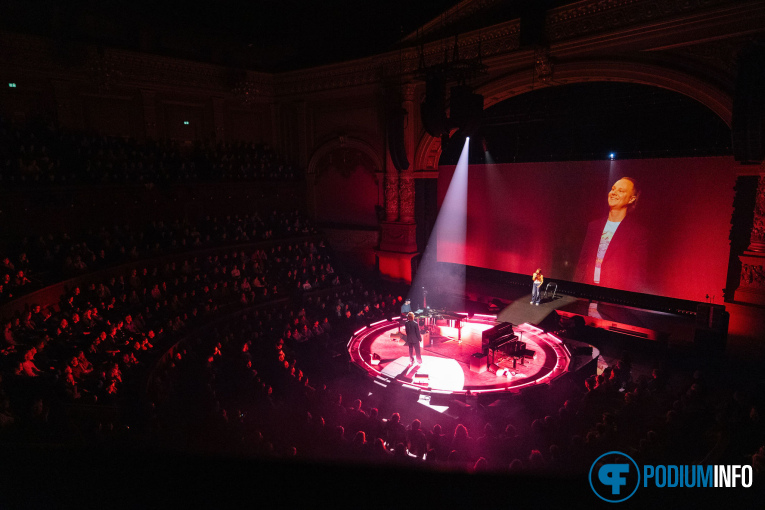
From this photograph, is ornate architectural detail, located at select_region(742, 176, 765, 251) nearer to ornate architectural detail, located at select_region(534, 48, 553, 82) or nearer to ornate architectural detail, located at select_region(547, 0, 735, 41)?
ornate architectural detail, located at select_region(547, 0, 735, 41)

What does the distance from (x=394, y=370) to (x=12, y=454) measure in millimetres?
6323

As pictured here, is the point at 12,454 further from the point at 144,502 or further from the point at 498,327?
the point at 498,327

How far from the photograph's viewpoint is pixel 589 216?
13062 millimetres

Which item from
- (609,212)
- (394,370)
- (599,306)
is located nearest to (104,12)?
(394,370)

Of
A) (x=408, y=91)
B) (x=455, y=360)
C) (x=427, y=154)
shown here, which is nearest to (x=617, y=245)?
(x=455, y=360)

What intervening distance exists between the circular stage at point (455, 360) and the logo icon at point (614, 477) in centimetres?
253

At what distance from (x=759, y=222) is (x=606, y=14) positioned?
19.9 feet

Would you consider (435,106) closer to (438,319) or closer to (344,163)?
(438,319)

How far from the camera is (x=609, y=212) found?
12641mm

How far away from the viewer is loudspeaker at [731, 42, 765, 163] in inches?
305

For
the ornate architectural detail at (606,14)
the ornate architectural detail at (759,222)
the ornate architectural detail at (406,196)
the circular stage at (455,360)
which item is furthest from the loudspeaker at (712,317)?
the ornate architectural detail at (406,196)

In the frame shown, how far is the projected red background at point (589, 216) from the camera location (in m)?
11.0

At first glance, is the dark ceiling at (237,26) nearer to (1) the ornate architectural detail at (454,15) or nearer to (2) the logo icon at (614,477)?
(1) the ornate architectural detail at (454,15)

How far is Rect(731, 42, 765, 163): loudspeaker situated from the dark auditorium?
0.13 feet
